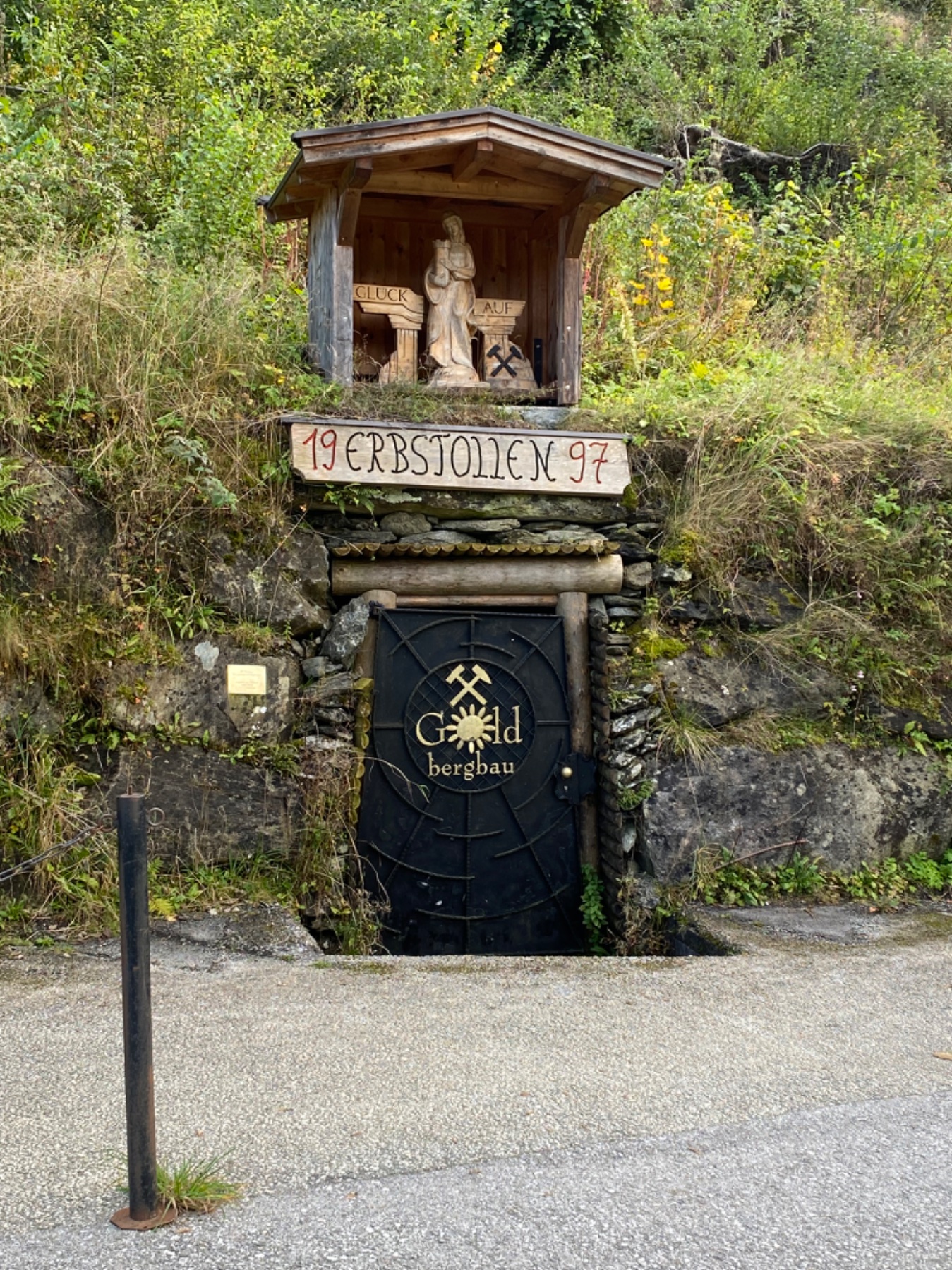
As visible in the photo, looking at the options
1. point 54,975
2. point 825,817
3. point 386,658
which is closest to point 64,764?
point 54,975

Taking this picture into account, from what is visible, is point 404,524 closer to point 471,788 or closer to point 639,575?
point 639,575

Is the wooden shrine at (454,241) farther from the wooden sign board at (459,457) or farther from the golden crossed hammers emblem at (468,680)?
the golden crossed hammers emblem at (468,680)

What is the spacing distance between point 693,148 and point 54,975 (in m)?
11.8

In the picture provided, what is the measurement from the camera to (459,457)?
6.14 meters

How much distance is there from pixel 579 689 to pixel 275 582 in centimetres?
193

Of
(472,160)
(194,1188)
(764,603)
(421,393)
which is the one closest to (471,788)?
(764,603)

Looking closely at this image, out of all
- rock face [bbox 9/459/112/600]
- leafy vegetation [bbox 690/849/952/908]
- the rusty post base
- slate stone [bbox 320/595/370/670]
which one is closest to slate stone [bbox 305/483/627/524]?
slate stone [bbox 320/595/370/670]

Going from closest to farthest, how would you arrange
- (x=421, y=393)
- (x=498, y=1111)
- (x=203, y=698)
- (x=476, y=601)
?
(x=498, y=1111), (x=203, y=698), (x=476, y=601), (x=421, y=393)

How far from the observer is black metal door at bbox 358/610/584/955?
6.26 metres

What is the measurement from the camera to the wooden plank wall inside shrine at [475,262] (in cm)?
718

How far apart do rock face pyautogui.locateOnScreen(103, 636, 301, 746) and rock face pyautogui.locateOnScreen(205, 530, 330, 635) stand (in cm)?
20

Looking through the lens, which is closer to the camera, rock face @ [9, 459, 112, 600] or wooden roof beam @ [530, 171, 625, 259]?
rock face @ [9, 459, 112, 600]

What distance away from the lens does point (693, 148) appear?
12844 millimetres

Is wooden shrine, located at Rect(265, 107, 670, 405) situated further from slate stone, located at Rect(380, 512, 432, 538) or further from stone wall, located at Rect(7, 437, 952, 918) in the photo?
stone wall, located at Rect(7, 437, 952, 918)
